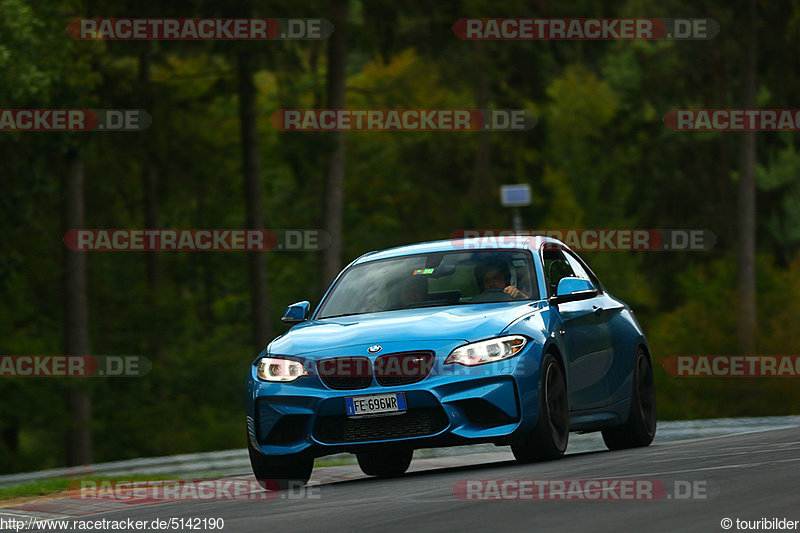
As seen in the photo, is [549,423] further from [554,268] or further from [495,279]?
[554,268]

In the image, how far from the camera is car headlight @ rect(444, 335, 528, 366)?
10.3m

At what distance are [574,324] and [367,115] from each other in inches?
1348

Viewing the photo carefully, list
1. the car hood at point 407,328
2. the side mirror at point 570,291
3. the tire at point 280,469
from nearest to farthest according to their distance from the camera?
1. the car hood at point 407,328
2. the tire at point 280,469
3. the side mirror at point 570,291

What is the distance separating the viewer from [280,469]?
35.9ft

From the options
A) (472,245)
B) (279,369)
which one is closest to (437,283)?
(472,245)

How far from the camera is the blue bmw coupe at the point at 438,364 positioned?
1027 centimetres

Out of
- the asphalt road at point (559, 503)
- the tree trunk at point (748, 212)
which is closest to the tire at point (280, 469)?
the asphalt road at point (559, 503)

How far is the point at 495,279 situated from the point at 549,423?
145 cm

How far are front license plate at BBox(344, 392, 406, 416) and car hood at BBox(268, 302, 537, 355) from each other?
394 millimetres

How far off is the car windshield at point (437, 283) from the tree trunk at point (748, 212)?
82.0 feet

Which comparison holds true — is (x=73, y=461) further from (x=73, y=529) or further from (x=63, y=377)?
(x=73, y=529)

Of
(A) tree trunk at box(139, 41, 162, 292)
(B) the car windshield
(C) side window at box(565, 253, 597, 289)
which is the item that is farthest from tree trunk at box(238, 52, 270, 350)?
(B) the car windshield

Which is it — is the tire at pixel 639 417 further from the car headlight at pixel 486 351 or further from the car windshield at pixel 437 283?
the car headlight at pixel 486 351

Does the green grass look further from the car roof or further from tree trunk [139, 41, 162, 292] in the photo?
tree trunk [139, 41, 162, 292]
